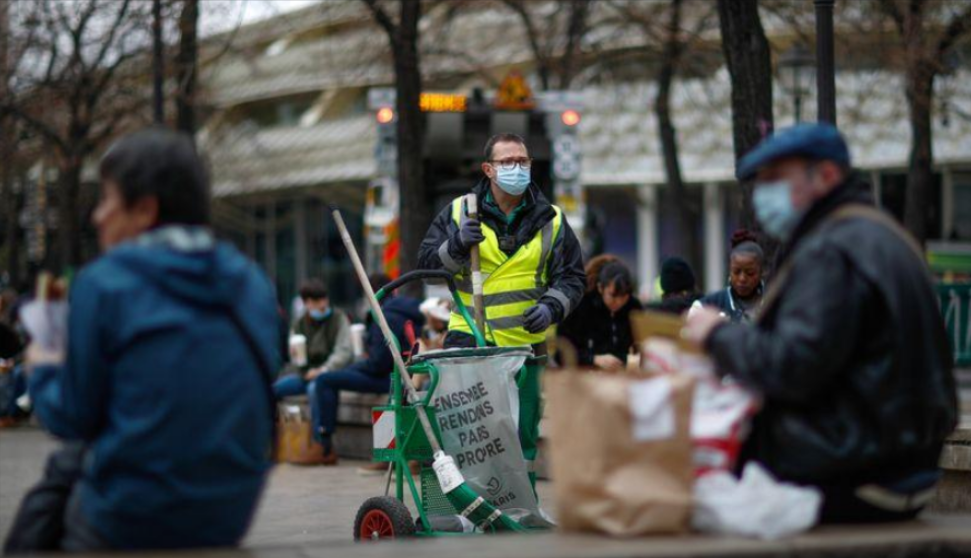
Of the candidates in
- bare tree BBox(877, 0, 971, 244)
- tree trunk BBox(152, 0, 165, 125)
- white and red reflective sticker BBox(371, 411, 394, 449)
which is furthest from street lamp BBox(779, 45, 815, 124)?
white and red reflective sticker BBox(371, 411, 394, 449)

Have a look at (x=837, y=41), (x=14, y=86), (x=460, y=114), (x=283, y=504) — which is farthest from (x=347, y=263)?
(x=283, y=504)

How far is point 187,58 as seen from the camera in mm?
A: 22359

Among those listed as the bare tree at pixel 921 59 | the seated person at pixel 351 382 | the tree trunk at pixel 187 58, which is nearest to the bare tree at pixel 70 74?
the tree trunk at pixel 187 58

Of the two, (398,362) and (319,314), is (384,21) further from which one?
(398,362)

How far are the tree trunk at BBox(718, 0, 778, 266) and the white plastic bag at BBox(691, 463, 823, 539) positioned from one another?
9.25m

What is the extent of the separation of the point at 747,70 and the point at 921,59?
23.2 feet

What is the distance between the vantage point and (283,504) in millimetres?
11336

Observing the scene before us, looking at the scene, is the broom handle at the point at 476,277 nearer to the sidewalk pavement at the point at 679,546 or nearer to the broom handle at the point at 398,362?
the broom handle at the point at 398,362

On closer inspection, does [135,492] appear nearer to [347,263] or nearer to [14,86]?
[14,86]

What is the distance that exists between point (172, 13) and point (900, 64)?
29.5 ft

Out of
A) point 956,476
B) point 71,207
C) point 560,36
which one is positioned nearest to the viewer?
point 956,476

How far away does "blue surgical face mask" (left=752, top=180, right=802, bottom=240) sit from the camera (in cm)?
473

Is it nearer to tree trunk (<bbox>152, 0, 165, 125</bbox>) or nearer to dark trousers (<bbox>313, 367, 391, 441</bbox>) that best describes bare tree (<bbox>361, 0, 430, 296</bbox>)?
tree trunk (<bbox>152, 0, 165, 125</bbox>)

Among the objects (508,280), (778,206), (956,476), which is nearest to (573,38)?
(956,476)
